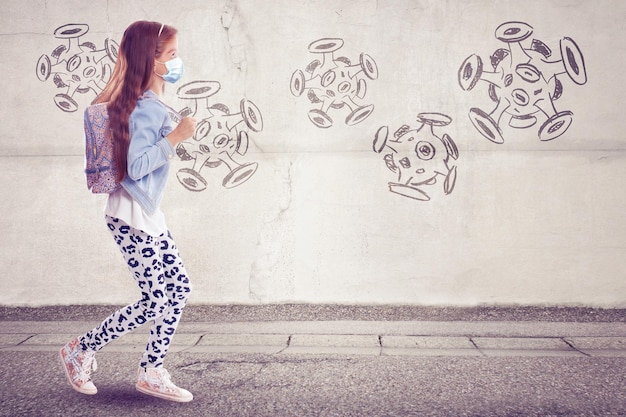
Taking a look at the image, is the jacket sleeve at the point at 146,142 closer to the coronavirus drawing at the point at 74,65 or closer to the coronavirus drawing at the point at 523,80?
the coronavirus drawing at the point at 74,65

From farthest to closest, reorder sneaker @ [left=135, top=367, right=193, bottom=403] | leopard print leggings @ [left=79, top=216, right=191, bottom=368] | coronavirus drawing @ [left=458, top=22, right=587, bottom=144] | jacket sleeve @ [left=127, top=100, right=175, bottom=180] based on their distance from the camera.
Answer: coronavirus drawing @ [left=458, top=22, right=587, bottom=144]
sneaker @ [left=135, top=367, right=193, bottom=403]
leopard print leggings @ [left=79, top=216, right=191, bottom=368]
jacket sleeve @ [left=127, top=100, right=175, bottom=180]

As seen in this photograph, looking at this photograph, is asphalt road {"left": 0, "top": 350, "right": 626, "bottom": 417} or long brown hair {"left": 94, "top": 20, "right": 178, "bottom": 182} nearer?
long brown hair {"left": 94, "top": 20, "right": 178, "bottom": 182}

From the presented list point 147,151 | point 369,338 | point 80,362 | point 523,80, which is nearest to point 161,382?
point 80,362

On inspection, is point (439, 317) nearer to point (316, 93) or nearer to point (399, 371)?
point (399, 371)

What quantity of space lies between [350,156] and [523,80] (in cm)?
158


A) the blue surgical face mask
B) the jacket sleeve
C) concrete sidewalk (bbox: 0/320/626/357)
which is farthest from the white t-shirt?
concrete sidewalk (bbox: 0/320/626/357)

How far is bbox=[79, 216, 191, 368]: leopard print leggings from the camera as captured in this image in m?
2.92

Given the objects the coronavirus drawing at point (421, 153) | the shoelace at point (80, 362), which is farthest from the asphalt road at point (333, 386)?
the coronavirus drawing at point (421, 153)

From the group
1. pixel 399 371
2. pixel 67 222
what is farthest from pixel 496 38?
pixel 67 222

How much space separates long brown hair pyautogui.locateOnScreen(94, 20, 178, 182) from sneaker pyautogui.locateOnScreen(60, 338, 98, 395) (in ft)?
3.31

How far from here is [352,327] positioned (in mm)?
4598

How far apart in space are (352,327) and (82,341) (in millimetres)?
2148

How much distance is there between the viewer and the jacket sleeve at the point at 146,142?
9.15ft

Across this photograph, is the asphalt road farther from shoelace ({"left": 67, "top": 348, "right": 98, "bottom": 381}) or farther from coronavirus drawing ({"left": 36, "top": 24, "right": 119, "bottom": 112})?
coronavirus drawing ({"left": 36, "top": 24, "right": 119, "bottom": 112})
